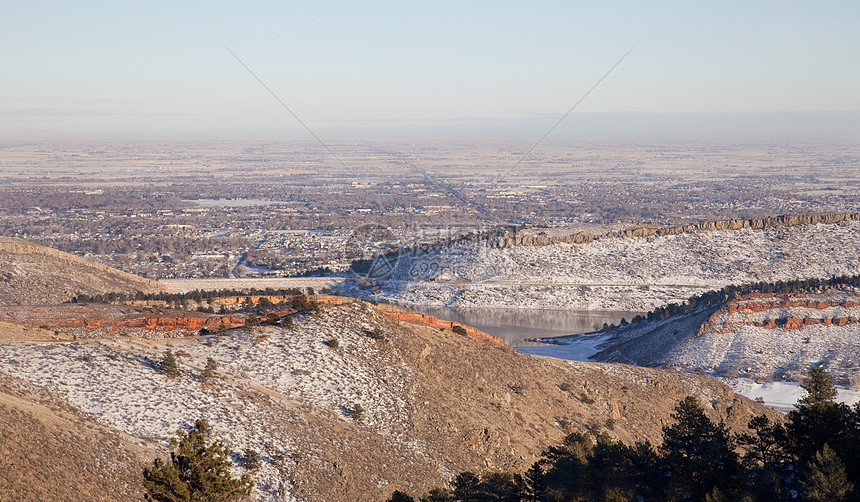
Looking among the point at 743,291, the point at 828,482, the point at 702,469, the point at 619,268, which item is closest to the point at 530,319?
the point at 619,268

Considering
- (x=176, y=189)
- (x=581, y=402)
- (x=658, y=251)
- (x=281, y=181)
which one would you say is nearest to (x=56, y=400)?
(x=581, y=402)

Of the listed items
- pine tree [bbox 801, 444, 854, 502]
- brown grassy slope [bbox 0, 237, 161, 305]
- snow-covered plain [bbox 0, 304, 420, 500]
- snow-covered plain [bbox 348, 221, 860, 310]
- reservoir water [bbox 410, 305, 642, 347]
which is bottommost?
reservoir water [bbox 410, 305, 642, 347]

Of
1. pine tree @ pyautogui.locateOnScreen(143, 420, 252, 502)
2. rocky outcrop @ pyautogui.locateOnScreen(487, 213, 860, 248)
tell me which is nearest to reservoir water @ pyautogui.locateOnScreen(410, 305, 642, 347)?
rocky outcrop @ pyautogui.locateOnScreen(487, 213, 860, 248)

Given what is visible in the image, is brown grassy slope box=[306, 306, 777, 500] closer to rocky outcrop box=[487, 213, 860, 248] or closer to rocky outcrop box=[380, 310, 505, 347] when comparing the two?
rocky outcrop box=[380, 310, 505, 347]

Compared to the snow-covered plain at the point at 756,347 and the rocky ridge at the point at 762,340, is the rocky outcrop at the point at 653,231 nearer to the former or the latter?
the snow-covered plain at the point at 756,347

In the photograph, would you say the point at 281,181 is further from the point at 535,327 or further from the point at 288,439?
the point at 288,439

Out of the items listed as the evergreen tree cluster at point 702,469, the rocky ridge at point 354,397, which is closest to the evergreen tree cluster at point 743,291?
the rocky ridge at point 354,397
